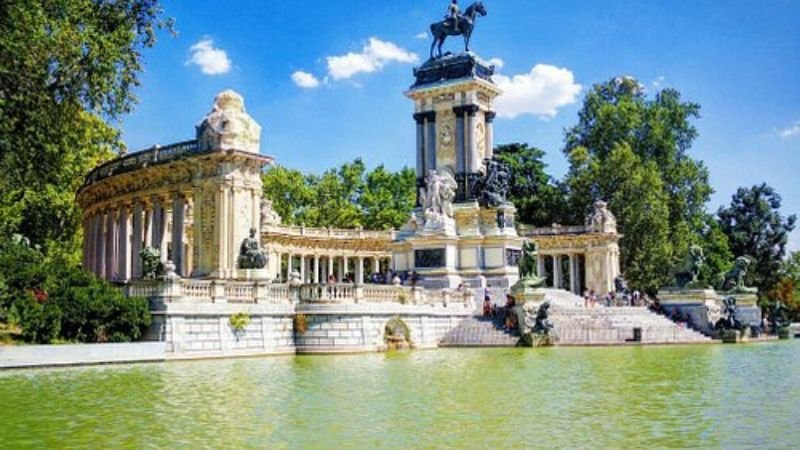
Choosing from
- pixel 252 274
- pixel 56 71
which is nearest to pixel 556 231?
pixel 252 274

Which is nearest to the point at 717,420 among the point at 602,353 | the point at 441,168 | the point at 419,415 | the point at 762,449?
the point at 762,449

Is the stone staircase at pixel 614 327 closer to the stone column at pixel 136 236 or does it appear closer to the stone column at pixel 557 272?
the stone column at pixel 136 236

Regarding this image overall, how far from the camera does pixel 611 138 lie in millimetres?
70188

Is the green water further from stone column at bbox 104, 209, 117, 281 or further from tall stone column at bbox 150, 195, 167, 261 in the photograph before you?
stone column at bbox 104, 209, 117, 281

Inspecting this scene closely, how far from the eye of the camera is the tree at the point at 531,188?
71.9 m

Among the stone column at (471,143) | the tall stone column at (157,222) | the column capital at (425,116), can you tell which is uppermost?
the column capital at (425,116)

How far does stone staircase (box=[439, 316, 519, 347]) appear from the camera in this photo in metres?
33.3

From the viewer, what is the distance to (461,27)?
49750 millimetres

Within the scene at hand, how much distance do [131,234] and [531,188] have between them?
1622 inches

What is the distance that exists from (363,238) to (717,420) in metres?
50.4

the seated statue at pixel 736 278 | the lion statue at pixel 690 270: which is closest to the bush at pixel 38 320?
the lion statue at pixel 690 270

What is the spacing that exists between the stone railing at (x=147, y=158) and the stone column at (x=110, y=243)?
2068 millimetres

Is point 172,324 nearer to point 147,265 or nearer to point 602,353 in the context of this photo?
point 147,265

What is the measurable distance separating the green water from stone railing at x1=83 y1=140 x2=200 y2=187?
16796mm
